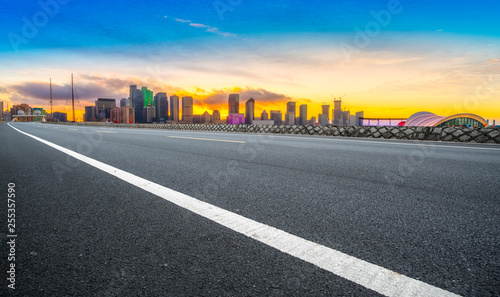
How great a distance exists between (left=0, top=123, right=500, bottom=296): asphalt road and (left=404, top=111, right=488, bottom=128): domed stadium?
7653 cm

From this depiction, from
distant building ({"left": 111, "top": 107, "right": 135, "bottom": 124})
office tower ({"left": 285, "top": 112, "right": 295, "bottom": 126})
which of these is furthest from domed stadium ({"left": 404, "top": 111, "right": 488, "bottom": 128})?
distant building ({"left": 111, "top": 107, "right": 135, "bottom": 124})

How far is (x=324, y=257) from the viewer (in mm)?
1886

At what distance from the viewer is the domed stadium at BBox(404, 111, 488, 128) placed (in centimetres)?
7125

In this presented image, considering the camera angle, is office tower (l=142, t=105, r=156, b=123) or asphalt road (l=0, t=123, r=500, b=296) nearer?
asphalt road (l=0, t=123, r=500, b=296)

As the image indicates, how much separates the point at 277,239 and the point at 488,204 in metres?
2.62

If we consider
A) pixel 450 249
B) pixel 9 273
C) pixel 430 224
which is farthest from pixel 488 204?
pixel 9 273

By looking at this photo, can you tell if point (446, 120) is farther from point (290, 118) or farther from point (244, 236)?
point (244, 236)

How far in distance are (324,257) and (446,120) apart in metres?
87.1

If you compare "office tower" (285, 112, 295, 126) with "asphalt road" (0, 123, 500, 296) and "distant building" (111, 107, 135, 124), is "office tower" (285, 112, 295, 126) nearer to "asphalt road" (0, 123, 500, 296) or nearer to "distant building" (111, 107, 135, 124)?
"distant building" (111, 107, 135, 124)

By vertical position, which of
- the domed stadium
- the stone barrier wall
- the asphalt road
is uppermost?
the domed stadium

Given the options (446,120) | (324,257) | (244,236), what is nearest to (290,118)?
(446,120)

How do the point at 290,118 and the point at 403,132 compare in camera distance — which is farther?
the point at 290,118

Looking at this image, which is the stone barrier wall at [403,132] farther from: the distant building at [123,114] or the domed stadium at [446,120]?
A: the distant building at [123,114]

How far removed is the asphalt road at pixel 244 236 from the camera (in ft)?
5.35
